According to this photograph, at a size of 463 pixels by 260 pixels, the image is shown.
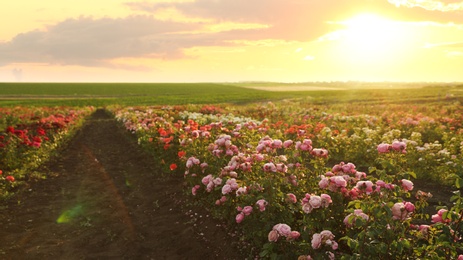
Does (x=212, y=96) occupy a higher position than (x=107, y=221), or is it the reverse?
(x=212, y=96)

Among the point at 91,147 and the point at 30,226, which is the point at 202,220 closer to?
the point at 30,226

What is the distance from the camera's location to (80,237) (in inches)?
230

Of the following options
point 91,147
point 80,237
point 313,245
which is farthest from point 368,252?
point 91,147

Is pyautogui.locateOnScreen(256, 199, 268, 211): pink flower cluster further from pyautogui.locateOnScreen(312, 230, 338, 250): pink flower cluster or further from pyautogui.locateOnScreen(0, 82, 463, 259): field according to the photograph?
pyautogui.locateOnScreen(312, 230, 338, 250): pink flower cluster

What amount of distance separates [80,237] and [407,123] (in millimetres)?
11917

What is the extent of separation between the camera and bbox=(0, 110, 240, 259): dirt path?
5305 mm

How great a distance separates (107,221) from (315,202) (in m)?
4.36

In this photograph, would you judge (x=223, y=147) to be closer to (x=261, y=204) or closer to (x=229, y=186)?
(x=229, y=186)

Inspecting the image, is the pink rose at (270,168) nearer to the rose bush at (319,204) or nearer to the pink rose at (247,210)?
the rose bush at (319,204)

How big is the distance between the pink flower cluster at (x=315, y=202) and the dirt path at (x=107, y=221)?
1558 mm

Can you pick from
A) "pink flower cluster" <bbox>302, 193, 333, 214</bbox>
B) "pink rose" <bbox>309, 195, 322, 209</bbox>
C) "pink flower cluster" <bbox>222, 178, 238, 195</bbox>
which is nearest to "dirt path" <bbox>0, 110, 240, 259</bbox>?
"pink flower cluster" <bbox>222, 178, 238, 195</bbox>

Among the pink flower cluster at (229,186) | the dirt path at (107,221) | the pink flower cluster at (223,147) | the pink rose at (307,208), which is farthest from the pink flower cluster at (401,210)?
the pink flower cluster at (223,147)

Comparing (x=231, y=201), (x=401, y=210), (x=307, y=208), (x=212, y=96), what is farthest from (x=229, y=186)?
(x=212, y=96)

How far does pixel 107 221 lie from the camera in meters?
6.45
